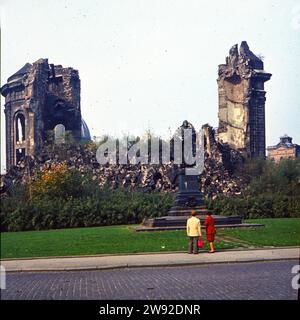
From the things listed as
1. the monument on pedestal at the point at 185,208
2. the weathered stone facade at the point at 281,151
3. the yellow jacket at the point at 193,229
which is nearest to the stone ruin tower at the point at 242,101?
the weathered stone facade at the point at 281,151

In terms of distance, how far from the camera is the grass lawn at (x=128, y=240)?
59.2 feet

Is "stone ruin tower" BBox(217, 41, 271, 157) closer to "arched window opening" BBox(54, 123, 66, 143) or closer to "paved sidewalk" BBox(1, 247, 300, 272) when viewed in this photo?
"arched window opening" BBox(54, 123, 66, 143)

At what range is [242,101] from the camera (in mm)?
50750

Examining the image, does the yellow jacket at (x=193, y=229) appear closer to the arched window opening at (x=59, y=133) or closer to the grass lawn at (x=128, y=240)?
the grass lawn at (x=128, y=240)

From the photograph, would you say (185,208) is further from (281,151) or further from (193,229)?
(281,151)

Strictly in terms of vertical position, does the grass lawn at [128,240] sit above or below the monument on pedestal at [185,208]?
below

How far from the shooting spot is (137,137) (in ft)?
160

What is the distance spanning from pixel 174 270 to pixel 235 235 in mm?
8312

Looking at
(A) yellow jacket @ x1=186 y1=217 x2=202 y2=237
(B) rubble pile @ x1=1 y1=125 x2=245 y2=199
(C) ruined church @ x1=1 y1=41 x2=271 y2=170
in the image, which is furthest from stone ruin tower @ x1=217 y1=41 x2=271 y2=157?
Result: (A) yellow jacket @ x1=186 y1=217 x2=202 y2=237

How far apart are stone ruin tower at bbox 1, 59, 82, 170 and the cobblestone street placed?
33.4 metres

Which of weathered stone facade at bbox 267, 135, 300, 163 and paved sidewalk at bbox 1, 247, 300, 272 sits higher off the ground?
weathered stone facade at bbox 267, 135, 300, 163

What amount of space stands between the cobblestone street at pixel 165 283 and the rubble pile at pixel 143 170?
89.0ft

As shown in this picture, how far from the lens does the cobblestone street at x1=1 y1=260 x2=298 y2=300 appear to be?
10.3m
